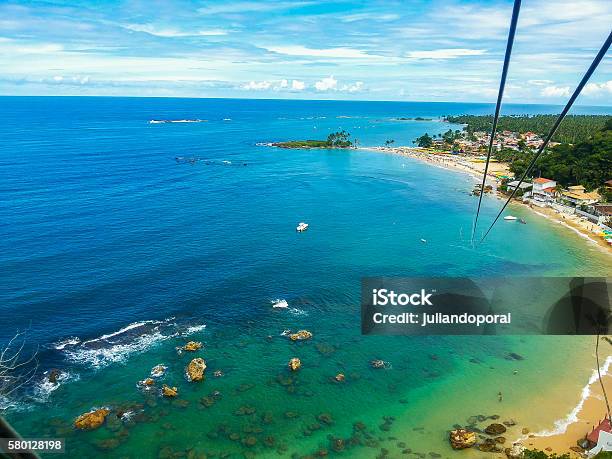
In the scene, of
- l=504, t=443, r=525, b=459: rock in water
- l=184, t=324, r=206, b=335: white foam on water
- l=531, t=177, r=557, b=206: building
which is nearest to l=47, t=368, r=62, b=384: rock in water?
l=184, t=324, r=206, b=335: white foam on water

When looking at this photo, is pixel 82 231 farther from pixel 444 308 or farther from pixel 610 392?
pixel 610 392

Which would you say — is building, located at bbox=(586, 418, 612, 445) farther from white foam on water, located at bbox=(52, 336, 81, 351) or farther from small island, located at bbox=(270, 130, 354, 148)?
small island, located at bbox=(270, 130, 354, 148)

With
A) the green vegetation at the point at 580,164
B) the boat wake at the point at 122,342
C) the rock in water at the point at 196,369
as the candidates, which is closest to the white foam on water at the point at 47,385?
the boat wake at the point at 122,342

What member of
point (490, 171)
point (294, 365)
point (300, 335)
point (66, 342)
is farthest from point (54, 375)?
point (490, 171)

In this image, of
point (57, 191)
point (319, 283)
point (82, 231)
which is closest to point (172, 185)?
point (57, 191)

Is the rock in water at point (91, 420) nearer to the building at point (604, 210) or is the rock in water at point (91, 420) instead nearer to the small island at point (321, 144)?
the building at point (604, 210)
